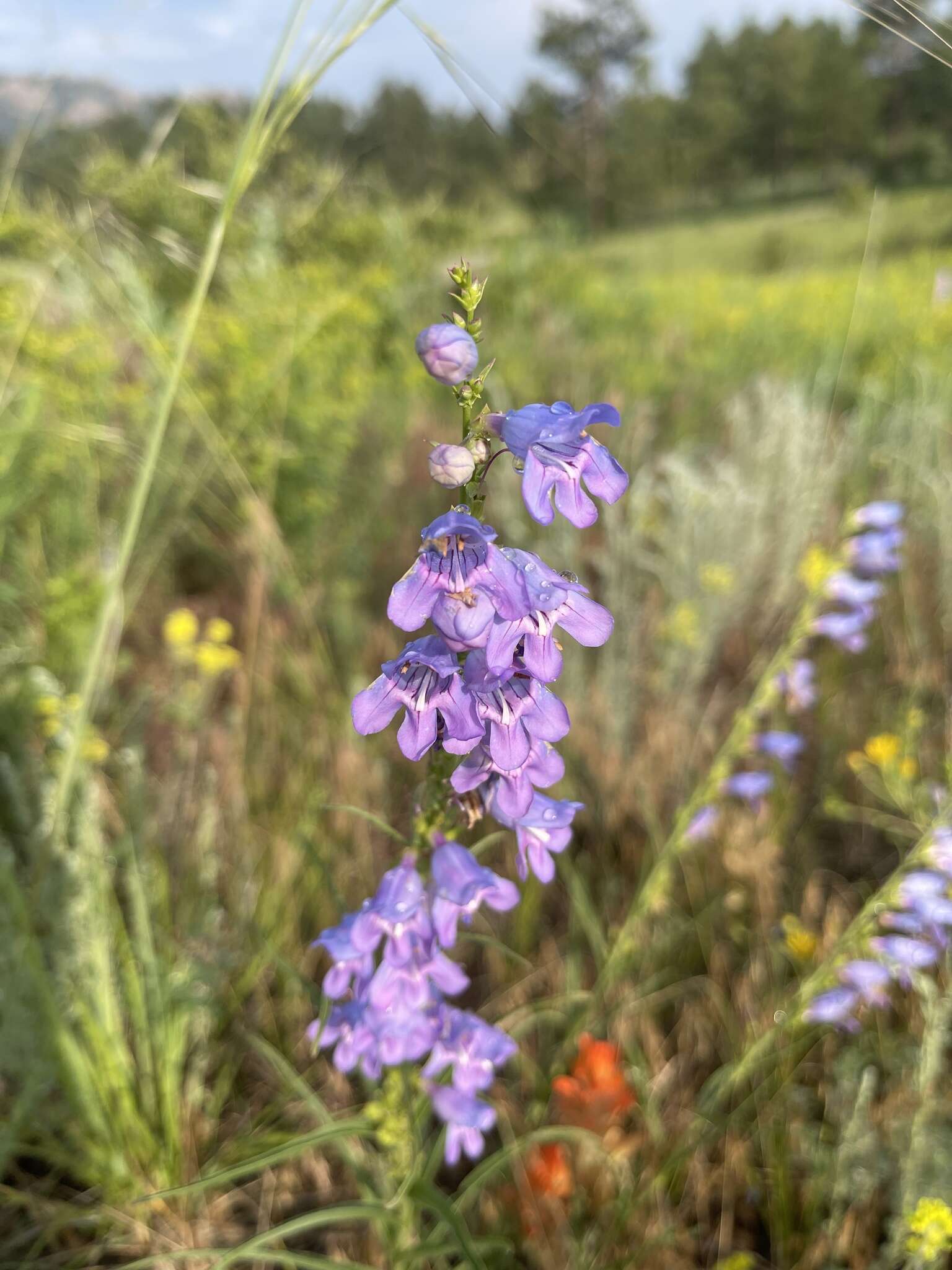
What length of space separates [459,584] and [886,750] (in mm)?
1583

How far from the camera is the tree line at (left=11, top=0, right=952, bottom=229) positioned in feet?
41.3

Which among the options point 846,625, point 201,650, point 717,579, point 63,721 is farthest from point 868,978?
point 201,650

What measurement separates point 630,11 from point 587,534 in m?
37.8

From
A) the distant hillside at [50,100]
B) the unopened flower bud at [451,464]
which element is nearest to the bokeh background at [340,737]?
the distant hillside at [50,100]

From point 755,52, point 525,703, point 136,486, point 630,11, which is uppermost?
point 755,52

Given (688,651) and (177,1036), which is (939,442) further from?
(177,1036)

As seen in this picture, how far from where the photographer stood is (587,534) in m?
4.10

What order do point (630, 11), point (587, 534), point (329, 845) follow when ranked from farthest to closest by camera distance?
1. point (630, 11)
2. point (587, 534)
3. point (329, 845)

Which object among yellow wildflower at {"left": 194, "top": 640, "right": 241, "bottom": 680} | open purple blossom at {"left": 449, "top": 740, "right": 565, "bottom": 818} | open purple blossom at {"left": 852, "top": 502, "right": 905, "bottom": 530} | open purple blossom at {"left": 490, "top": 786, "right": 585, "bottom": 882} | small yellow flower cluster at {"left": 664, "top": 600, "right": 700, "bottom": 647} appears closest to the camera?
open purple blossom at {"left": 449, "top": 740, "right": 565, "bottom": 818}

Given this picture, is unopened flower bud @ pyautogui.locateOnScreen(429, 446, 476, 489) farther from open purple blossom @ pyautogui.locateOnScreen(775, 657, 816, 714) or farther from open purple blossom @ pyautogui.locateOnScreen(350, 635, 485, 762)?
open purple blossom @ pyautogui.locateOnScreen(775, 657, 816, 714)

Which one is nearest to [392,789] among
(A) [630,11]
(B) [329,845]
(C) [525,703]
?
(B) [329,845]

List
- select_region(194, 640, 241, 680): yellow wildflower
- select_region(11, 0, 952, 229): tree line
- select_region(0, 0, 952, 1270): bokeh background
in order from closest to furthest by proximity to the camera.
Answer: select_region(0, 0, 952, 1270): bokeh background
select_region(194, 640, 241, 680): yellow wildflower
select_region(11, 0, 952, 229): tree line

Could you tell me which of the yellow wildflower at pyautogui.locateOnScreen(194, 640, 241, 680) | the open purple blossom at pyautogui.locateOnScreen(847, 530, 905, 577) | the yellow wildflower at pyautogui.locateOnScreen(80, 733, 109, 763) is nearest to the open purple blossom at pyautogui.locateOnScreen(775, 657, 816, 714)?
the open purple blossom at pyautogui.locateOnScreen(847, 530, 905, 577)

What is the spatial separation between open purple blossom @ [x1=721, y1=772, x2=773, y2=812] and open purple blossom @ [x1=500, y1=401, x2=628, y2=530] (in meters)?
1.49
